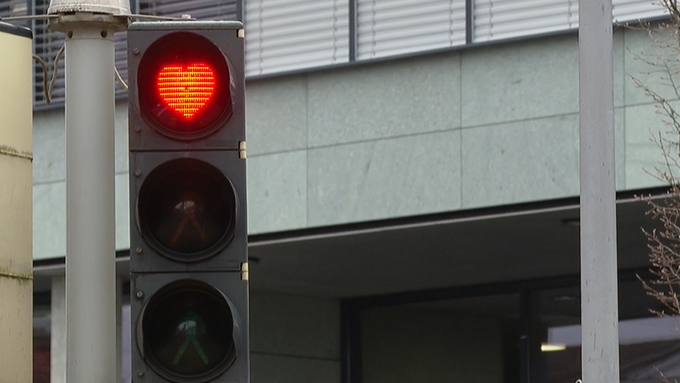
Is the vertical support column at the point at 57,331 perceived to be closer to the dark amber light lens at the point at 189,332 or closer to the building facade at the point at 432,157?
the building facade at the point at 432,157

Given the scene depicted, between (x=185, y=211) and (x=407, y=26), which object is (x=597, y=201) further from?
(x=407, y=26)

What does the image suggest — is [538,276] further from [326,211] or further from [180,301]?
[180,301]

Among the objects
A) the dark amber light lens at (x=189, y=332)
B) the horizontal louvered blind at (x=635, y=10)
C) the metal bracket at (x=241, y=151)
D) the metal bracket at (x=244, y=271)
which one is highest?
the horizontal louvered blind at (x=635, y=10)

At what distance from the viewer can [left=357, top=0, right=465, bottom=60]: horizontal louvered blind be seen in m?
13.7

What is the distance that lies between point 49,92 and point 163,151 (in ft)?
4.75

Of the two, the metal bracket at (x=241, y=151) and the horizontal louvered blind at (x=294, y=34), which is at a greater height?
the horizontal louvered blind at (x=294, y=34)

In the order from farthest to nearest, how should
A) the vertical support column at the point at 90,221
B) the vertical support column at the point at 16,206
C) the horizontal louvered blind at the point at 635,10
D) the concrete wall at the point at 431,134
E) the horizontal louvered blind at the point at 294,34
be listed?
the horizontal louvered blind at the point at 294,34
the concrete wall at the point at 431,134
the horizontal louvered blind at the point at 635,10
the vertical support column at the point at 16,206
the vertical support column at the point at 90,221

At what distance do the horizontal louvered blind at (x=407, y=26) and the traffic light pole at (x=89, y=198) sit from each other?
8617mm

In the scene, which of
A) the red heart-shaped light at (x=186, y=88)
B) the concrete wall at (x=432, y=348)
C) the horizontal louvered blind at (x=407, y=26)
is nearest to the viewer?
the red heart-shaped light at (x=186, y=88)

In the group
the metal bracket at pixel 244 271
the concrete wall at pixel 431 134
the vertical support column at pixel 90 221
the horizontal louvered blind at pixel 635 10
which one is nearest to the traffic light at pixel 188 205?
the metal bracket at pixel 244 271

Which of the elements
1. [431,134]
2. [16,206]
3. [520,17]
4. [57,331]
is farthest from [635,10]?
[57,331]

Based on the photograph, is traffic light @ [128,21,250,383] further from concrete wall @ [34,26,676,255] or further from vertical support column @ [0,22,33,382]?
concrete wall @ [34,26,676,255]

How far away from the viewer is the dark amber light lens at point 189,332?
4699 millimetres

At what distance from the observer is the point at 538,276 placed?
17.5 metres
